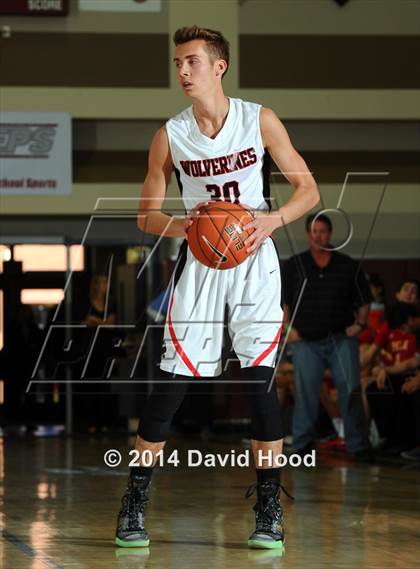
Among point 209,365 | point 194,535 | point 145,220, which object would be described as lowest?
point 194,535

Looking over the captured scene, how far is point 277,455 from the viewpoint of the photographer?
5.34 m

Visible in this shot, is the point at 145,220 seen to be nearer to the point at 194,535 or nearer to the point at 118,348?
the point at 194,535

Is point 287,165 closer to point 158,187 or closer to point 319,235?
point 158,187

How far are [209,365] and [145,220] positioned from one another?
69cm

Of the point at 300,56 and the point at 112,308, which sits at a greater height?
the point at 300,56

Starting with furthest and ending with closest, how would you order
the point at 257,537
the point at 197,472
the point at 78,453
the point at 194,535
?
the point at 78,453 → the point at 197,472 → the point at 194,535 → the point at 257,537

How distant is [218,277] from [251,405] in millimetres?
549

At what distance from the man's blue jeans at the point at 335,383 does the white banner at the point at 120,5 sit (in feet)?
17.4

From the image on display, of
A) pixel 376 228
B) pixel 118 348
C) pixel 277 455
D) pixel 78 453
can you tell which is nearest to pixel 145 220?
pixel 277 455

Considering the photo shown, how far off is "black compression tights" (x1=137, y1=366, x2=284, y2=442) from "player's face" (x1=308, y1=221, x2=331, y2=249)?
487cm

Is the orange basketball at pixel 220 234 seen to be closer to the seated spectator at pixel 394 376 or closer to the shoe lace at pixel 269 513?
the shoe lace at pixel 269 513

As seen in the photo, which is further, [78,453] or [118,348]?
[118,348]

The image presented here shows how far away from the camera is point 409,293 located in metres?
10.7

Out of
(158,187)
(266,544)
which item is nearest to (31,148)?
(158,187)
